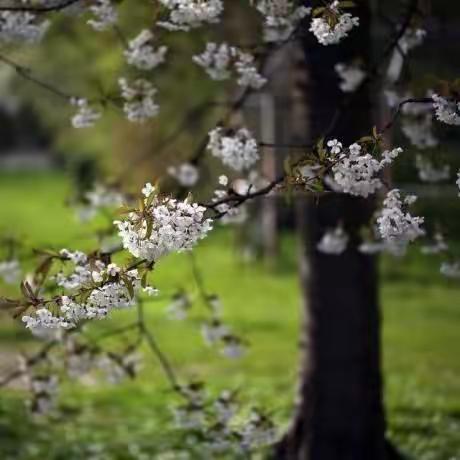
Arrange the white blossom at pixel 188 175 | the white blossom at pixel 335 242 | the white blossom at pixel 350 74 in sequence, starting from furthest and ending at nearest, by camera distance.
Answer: the white blossom at pixel 188 175, the white blossom at pixel 335 242, the white blossom at pixel 350 74

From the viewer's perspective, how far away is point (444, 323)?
38.8 feet

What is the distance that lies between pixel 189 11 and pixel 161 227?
4.03 feet

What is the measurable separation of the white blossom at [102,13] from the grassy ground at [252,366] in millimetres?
1218

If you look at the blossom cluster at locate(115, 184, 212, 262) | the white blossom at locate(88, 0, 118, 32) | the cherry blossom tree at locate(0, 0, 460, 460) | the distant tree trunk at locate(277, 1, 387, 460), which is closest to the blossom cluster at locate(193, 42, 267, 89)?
the cherry blossom tree at locate(0, 0, 460, 460)

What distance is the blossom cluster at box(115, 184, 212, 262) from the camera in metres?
2.88

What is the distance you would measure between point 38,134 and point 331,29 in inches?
1283

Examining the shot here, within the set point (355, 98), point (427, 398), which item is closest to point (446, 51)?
point (427, 398)

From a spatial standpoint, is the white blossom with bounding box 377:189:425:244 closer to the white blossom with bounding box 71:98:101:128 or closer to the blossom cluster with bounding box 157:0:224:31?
the blossom cluster with bounding box 157:0:224:31

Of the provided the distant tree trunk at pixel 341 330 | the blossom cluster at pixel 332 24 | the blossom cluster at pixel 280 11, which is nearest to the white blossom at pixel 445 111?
the blossom cluster at pixel 332 24

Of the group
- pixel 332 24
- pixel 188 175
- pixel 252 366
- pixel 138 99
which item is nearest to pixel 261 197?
pixel 138 99

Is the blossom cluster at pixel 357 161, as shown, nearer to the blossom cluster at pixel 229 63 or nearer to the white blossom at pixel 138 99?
the blossom cluster at pixel 229 63

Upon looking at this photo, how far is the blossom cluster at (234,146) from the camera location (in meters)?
4.23

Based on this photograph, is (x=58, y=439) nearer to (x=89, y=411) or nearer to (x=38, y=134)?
(x=89, y=411)

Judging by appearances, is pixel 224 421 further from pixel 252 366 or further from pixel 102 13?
pixel 252 366
